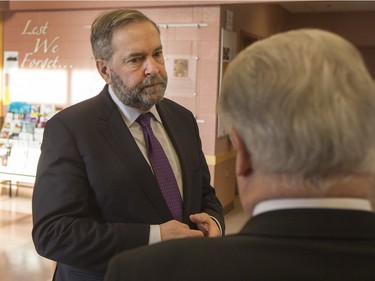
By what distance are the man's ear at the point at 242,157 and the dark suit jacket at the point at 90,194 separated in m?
0.75

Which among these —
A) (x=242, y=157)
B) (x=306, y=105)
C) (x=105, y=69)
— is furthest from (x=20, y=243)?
(x=306, y=105)

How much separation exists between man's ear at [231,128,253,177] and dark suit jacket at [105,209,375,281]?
0.24 feet

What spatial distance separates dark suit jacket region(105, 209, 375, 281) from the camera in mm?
725

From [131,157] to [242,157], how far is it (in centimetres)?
82

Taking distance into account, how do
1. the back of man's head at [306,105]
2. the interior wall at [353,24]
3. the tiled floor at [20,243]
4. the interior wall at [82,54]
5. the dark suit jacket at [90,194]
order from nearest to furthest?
the back of man's head at [306,105], the dark suit jacket at [90,194], the tiled floor at [20,243], the interior wall at [82,54], the interior wall at [353,24]

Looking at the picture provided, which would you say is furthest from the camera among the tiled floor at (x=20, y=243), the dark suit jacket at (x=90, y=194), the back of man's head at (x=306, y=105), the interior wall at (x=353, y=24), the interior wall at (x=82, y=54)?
the interior wall at (x=353, y=24)

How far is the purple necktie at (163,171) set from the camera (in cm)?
162

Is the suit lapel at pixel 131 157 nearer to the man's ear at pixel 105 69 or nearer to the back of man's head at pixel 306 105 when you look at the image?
the man's ear at pixel 105 69

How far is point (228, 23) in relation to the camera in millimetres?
5977

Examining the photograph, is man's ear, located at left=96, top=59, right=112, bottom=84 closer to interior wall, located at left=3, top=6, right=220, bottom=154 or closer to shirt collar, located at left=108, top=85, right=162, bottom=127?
shirt collar, located at left=108, top=85, right=162, bottom=127

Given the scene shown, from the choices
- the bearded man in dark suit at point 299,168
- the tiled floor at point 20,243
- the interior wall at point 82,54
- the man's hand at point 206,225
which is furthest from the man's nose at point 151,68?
the interior wall at point 82,54

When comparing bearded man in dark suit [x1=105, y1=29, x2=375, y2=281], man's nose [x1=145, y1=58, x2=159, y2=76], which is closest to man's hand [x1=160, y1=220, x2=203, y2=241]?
man's nose [x1=145, y1=58, x2=159, y2=76]

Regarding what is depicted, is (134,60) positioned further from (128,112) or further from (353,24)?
(353,24)

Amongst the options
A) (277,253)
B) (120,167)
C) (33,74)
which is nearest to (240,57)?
(277,253)
